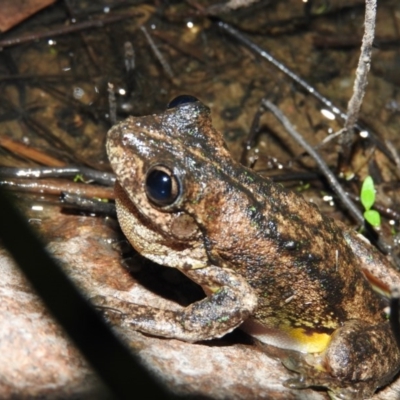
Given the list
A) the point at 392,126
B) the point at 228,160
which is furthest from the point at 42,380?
the point at 392,126

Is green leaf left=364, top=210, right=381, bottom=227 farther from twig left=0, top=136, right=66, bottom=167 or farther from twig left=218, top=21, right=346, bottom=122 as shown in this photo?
twig left=0, top=136, right=66, bottom=167

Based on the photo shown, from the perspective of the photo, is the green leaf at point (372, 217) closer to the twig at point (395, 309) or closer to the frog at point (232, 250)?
the frog at point (232, 250)

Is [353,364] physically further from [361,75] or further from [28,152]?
[28,152]

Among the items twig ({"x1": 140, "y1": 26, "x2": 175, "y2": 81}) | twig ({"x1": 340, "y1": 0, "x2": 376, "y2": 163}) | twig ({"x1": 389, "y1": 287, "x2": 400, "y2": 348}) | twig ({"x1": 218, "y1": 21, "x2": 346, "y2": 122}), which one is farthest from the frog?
twig ({"x1": 140, "y1": 26, "x2": 175, "y2": 81})

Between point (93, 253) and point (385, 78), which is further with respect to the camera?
point (385, 78)

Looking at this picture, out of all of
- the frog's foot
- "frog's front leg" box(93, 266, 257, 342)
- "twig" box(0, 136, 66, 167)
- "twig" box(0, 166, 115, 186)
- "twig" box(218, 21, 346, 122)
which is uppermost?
"twig" box(218, 21, 346, 122)

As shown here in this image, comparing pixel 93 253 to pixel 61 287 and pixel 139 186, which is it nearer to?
pixel 61 287

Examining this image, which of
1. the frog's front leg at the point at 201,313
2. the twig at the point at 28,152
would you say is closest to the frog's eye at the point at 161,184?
the frog's front leg at the point at 201,313
